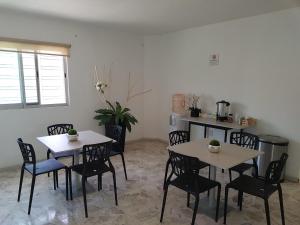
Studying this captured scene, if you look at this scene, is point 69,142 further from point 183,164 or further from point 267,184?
point 267,184

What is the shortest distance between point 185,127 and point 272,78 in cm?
182

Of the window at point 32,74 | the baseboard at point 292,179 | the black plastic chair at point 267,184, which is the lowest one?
the baseboard at point 292,179

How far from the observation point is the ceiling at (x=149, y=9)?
10.2ft

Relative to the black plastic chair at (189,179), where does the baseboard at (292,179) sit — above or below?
below

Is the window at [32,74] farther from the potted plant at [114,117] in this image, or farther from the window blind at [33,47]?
the potted plant at [114,117]

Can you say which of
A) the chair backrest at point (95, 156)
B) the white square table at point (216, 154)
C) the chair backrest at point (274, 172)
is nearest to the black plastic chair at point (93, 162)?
the chair backrest at point (95, 156)

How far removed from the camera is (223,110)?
4.20m

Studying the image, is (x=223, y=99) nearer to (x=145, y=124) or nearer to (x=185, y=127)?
(x=185, y=127)

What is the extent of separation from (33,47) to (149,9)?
2.08m

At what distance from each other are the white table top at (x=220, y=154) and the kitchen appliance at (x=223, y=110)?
133 cm

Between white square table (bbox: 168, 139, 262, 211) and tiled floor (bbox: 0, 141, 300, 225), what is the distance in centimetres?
46

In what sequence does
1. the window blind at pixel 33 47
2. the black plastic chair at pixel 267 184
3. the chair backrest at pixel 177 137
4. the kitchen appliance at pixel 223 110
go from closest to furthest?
the black plastic chair at pixel 267 184
the chair backrest at pixel 177 137
the window blind at pixel 33 47
the kitchen appliance at pixel 223 110

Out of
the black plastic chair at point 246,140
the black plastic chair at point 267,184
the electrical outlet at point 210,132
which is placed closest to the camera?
the black plastic chair at point 267,184

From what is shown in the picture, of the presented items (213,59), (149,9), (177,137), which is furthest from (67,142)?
(213,59)
